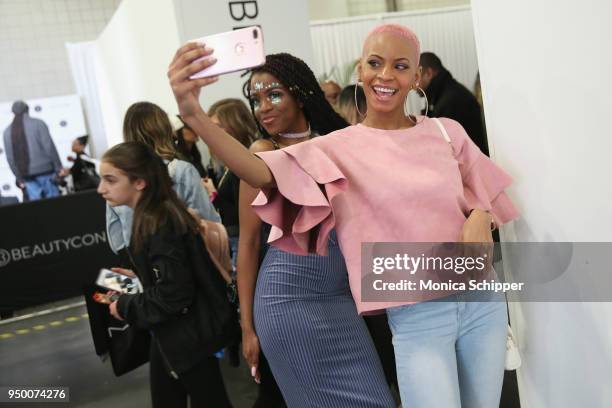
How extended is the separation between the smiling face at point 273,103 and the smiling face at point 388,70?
0.62 meters

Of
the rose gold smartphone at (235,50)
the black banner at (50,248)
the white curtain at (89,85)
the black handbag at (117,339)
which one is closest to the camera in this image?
the rose gold smartphone at (235,50)

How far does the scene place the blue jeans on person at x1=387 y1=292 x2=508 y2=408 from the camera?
151 cm

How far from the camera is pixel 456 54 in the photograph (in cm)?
1002

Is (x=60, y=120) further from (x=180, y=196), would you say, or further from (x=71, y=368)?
(x=180, y=196)

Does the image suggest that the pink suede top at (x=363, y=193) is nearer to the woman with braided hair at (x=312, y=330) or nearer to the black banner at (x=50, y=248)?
the woman with braided hair at (x=312, y=330)

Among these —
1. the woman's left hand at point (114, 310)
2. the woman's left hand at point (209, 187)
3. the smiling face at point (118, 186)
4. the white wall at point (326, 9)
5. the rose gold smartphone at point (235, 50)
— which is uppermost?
the white wall at point (326, 9)

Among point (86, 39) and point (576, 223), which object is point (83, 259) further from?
point (86, 39)

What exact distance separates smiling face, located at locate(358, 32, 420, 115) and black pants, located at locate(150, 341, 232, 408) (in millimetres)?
1398

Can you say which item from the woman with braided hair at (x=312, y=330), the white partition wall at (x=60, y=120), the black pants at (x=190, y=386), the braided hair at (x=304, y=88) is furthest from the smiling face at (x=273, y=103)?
the white partition wall at (x=60, y=120)

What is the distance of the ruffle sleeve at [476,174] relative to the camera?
1.61m

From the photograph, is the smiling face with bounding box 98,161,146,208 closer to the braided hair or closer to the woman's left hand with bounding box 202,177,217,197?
the braided hair

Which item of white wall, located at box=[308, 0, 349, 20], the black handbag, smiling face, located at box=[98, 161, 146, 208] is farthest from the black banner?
white wall, located at box=[308, 0, 349, 20]

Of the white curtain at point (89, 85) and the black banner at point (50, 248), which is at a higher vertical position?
the white curtain at point (89, 85)

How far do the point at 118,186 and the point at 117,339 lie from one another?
69 cm
